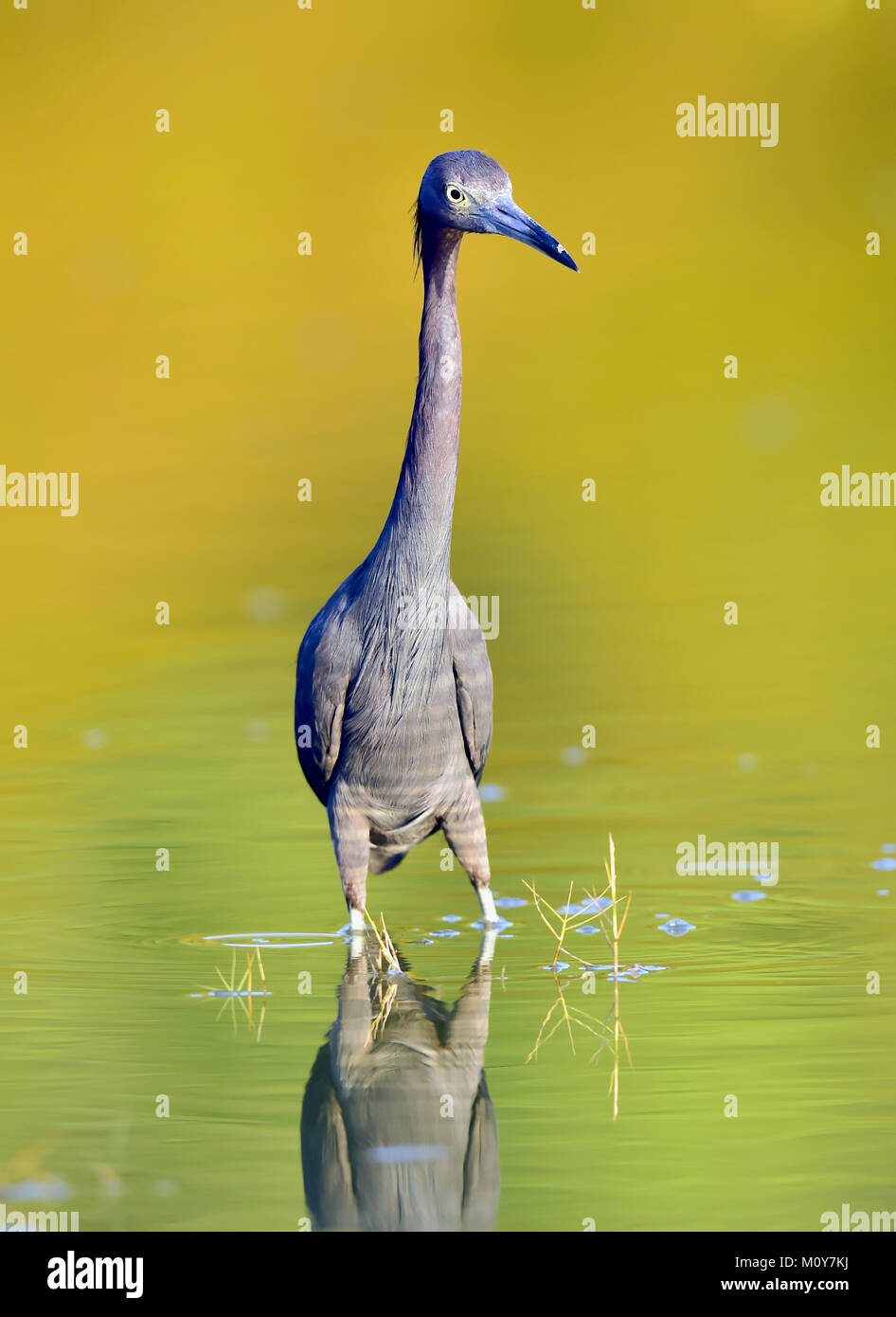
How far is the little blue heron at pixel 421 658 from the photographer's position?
8242 millimetres

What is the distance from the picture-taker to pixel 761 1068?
6.60 metres

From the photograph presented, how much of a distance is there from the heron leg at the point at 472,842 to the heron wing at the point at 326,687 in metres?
0.54

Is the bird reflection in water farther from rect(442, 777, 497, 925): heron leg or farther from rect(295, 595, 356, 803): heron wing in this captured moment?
rect(295, 595, 356, 803): heron wing

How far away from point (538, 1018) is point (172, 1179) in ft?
6.14

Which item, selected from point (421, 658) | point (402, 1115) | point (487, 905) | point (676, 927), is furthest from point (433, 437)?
point (402, 1115)

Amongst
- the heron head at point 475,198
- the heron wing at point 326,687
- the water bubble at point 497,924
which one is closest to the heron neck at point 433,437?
the heron head at point 475,198

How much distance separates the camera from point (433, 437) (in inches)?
326

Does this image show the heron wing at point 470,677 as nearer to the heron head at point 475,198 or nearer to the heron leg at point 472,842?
the heron leg at point 472,842

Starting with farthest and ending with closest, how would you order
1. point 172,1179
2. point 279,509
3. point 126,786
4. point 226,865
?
point 279,509, point 126,786, point 226,865, point 172,1179

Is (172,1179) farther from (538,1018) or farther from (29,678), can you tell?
(29,678)

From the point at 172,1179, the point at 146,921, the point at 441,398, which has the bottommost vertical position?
the point at 172,1179

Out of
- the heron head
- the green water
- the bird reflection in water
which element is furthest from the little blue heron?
the bird reflection in water

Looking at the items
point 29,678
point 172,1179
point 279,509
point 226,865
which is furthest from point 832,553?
point 172,1179

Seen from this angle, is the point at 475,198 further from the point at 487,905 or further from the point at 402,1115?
the point at 402,1115
